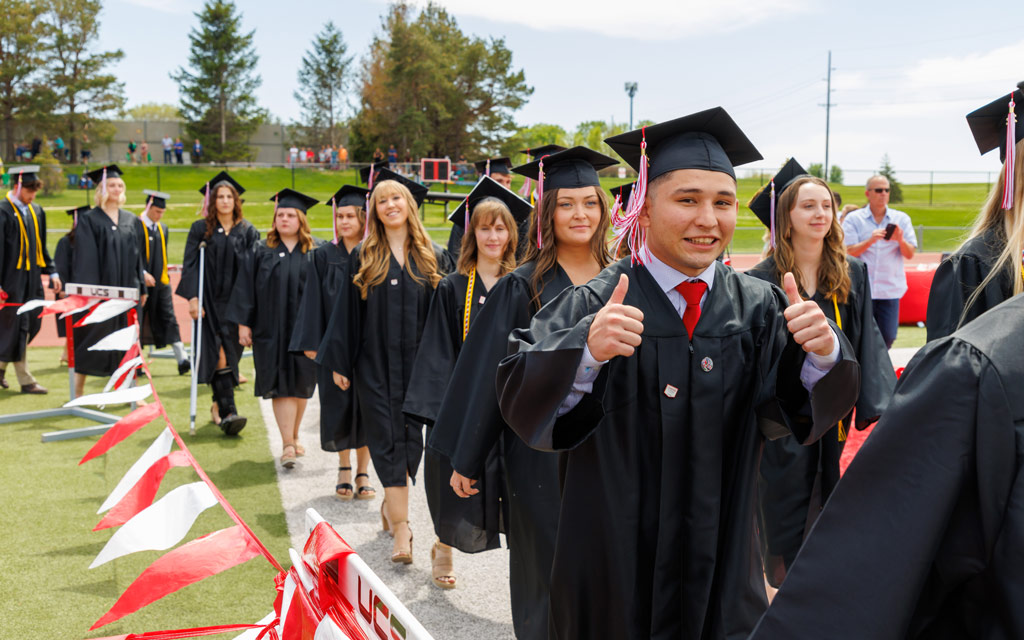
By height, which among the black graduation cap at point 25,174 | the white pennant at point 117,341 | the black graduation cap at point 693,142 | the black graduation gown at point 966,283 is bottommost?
the white pennant at point 117,341

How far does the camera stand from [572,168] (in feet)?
12.8

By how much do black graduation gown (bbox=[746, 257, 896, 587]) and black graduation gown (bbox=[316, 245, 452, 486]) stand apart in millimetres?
1976

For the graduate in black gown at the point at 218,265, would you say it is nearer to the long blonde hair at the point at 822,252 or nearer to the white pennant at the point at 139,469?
the white pennant at the point at 139,469

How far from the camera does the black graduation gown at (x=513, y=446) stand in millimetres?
3188

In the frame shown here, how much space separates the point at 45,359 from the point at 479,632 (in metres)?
9.08

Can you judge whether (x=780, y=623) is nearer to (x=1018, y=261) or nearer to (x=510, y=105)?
(x=1018, y=261)

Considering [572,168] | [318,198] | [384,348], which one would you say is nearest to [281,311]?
[384,348]

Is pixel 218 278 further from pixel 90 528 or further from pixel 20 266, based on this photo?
pixel 90 528

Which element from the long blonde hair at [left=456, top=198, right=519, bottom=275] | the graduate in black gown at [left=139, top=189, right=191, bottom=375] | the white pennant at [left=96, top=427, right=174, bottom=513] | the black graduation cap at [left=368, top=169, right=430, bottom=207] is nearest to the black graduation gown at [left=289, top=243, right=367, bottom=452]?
the black graduation cap at [left=368, top=169, right=430, bottom=207]

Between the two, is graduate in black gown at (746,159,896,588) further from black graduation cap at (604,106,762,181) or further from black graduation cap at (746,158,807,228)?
black graduation cap at (604,106,762,181)

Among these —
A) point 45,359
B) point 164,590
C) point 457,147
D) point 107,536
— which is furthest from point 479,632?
point 457,147

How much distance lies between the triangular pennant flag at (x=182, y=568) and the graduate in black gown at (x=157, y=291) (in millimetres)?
7608

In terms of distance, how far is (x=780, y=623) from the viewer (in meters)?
1.09

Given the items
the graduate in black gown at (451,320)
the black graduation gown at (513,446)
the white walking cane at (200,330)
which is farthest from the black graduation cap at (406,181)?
the white walking cane at (200,330)
